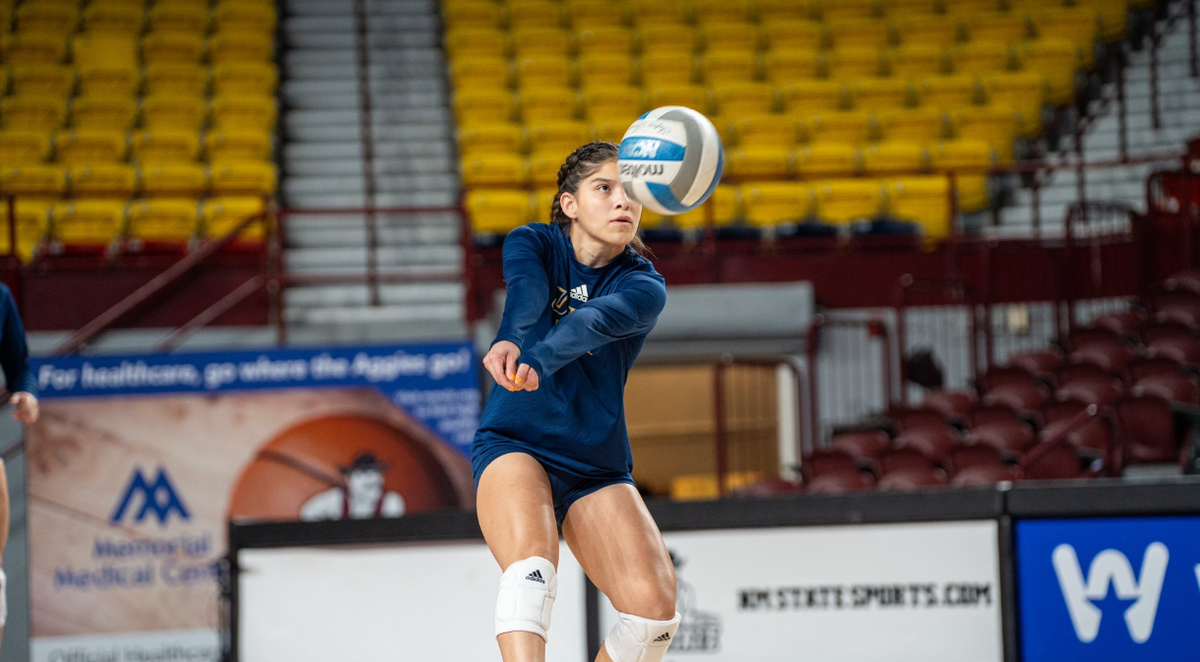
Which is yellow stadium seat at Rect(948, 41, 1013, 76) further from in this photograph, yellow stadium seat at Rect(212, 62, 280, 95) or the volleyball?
the volleyball

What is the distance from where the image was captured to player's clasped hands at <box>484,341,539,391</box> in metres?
3.13

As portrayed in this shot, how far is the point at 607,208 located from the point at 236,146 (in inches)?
387

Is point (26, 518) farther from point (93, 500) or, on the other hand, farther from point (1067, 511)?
point (1067, 511)

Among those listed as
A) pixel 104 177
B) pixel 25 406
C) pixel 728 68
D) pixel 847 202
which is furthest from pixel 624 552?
pixel 728 68

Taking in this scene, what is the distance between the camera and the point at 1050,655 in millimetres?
5508

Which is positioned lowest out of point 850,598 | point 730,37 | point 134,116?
point 850,598

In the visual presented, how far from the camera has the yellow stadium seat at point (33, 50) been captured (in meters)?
13.1

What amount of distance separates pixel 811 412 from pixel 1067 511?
4287mm

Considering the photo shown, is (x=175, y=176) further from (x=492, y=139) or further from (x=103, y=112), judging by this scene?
(x=492, y=139)

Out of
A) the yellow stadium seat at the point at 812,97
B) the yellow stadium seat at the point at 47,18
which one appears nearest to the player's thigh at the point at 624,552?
the yellow stadium seat at the point at 812,97

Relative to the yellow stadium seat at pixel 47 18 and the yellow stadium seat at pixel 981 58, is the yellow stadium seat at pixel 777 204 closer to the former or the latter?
the yellow stadium seat at pixel 981 58

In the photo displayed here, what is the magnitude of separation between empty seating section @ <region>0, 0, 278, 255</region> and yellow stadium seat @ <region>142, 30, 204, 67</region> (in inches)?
0.5

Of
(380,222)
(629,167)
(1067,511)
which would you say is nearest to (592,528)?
(629,167)

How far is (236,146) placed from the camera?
1239 cm
